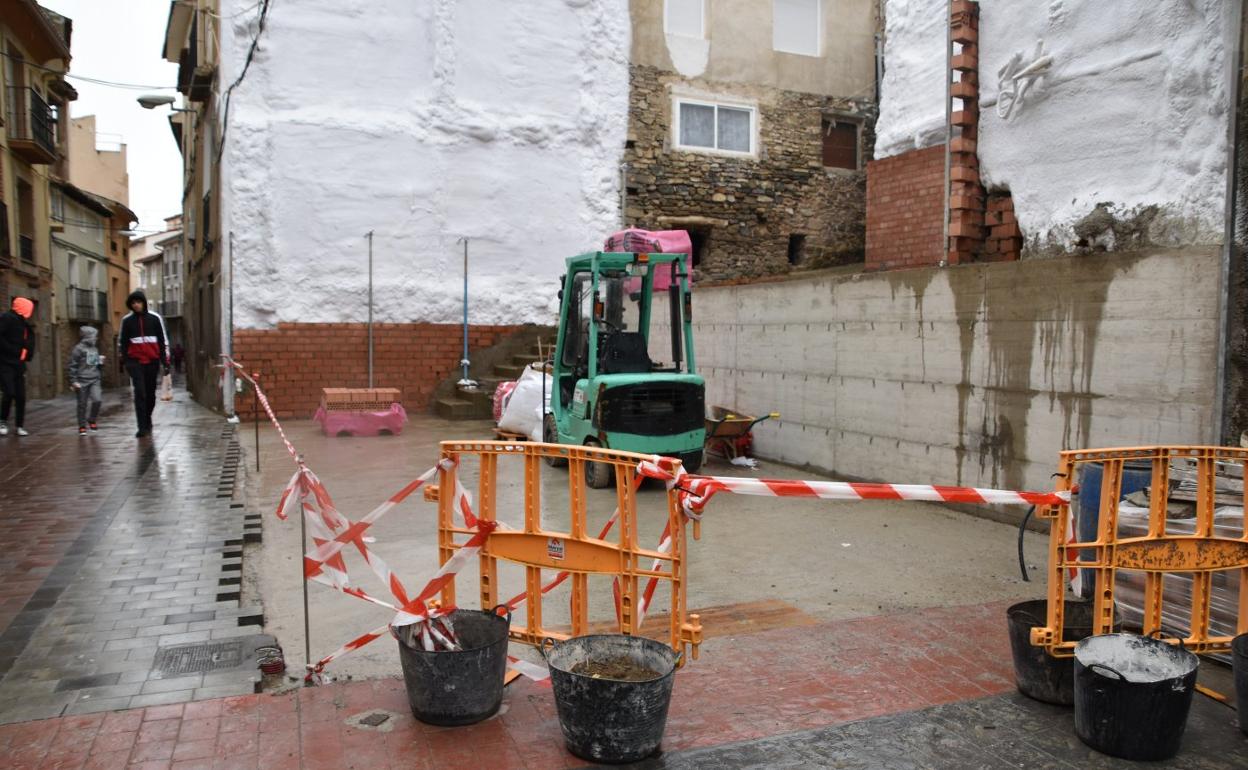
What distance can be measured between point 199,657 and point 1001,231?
24.2 feet

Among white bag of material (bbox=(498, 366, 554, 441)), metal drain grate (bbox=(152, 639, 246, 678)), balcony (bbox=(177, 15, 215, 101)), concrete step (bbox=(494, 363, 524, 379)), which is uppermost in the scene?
balcony (bbox=(177, 15, 215, 101))

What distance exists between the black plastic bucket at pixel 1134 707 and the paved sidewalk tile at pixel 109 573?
3342 millimetres

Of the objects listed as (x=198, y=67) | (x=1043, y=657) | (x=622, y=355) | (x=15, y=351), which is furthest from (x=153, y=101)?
(x=1043, y=657)

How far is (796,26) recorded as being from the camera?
55.3 feet

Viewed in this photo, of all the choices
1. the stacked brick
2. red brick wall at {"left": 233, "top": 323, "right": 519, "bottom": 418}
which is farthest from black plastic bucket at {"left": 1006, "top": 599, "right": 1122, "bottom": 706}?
red brick wall at {"left": 233, "top": 323, "right": 519, "bottom": 418}

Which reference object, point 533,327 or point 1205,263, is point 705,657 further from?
point 533,327

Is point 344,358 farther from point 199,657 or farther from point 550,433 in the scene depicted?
point 199,657

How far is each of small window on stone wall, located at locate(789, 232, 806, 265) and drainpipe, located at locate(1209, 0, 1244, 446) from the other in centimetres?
1185

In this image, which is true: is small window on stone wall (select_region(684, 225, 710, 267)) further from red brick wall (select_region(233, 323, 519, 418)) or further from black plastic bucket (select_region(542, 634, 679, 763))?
black plastic bucket (select_region(542, 634, 679, 763))

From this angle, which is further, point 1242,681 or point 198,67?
point 198,67

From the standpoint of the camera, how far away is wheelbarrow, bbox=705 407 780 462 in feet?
31.1

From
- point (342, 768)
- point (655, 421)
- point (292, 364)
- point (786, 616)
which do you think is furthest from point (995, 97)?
point (292, 364)

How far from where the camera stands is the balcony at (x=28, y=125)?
60.3 ft

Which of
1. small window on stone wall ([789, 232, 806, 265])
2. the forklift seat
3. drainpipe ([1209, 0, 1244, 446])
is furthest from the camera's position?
small window on stone wall ([789, 232, 806, 265])
